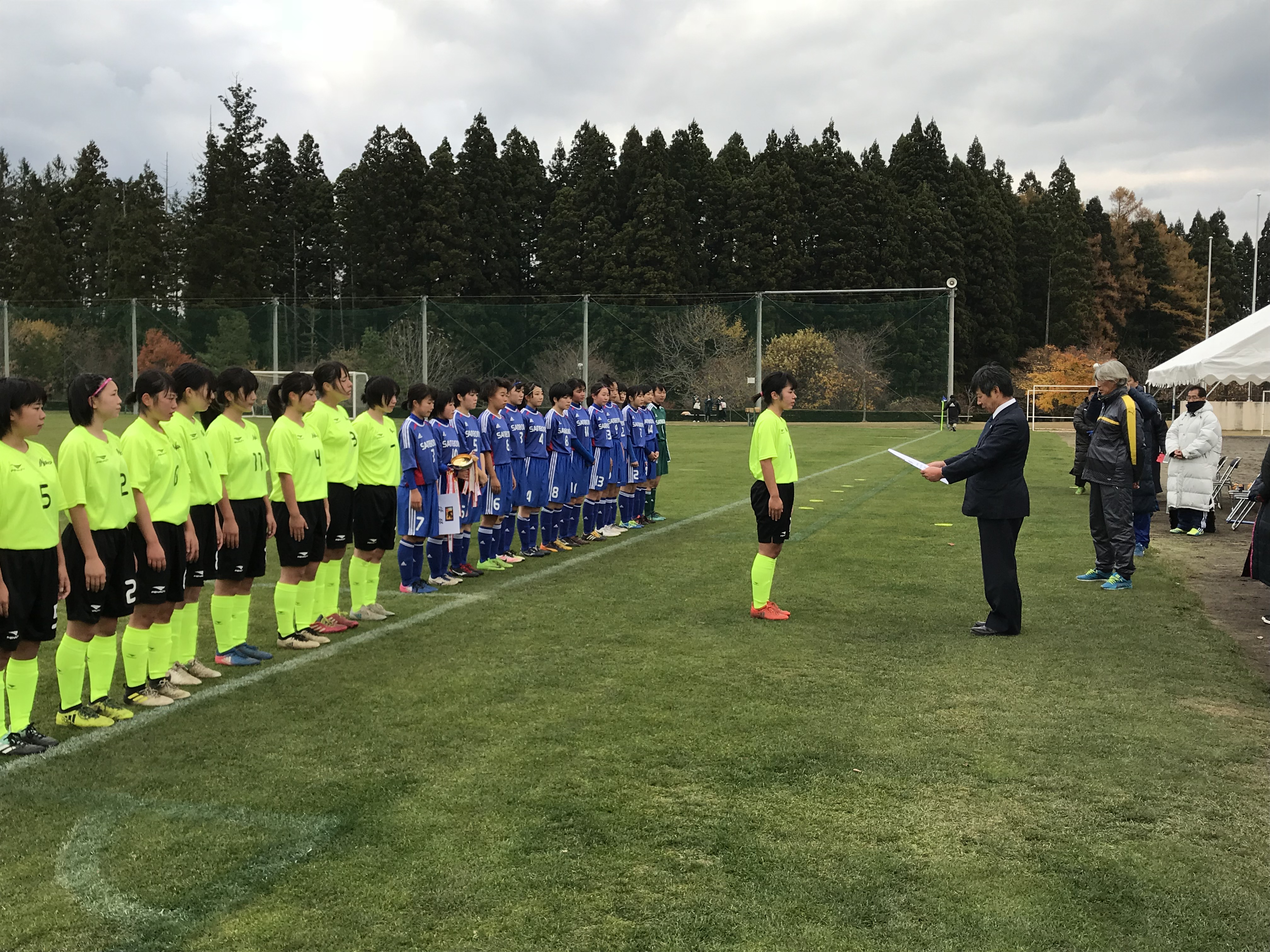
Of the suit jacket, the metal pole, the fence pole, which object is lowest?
the suit jacket

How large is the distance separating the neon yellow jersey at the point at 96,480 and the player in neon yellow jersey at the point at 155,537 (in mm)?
128

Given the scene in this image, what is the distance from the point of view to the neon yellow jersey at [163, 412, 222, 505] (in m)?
5.42

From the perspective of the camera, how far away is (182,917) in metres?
3.05

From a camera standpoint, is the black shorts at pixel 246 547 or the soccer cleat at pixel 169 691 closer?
the soccer cleat at pixel 169 691

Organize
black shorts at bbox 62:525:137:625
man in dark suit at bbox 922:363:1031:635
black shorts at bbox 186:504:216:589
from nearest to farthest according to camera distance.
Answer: black shorts at bbox 62:525:137:625
black shorts at bbox 186:504:216:589
man in dark suit at bbox 922:363:1031:635

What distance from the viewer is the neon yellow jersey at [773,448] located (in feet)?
23.3

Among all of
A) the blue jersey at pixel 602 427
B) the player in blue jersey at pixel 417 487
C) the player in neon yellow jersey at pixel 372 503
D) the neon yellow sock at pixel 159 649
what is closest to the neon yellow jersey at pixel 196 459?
the neon yellow sock at pixel 159 649

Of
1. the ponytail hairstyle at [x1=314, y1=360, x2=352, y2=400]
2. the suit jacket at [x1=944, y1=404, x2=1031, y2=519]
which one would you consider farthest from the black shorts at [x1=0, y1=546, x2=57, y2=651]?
the suit jacket at [x1=944, y1=404, x2=1031, y2=519]

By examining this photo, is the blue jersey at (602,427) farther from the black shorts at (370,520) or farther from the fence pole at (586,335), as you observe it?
the fence pole at (586,335)

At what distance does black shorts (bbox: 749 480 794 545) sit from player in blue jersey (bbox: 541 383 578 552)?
141 inches

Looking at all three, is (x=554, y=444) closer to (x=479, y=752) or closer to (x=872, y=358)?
(x=479, y=752)

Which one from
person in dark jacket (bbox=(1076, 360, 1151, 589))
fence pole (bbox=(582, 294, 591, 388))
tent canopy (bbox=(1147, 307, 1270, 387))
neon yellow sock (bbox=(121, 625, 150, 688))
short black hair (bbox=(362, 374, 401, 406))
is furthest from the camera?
fence pole (bbox=(582, 294, 591, 388))

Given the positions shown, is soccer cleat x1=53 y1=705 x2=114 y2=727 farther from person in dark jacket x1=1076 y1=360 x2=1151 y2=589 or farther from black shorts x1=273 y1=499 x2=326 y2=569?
person in dark jacket x1=1076 y1=360 x2=1151 y2=589

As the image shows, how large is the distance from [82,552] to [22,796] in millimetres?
1188
